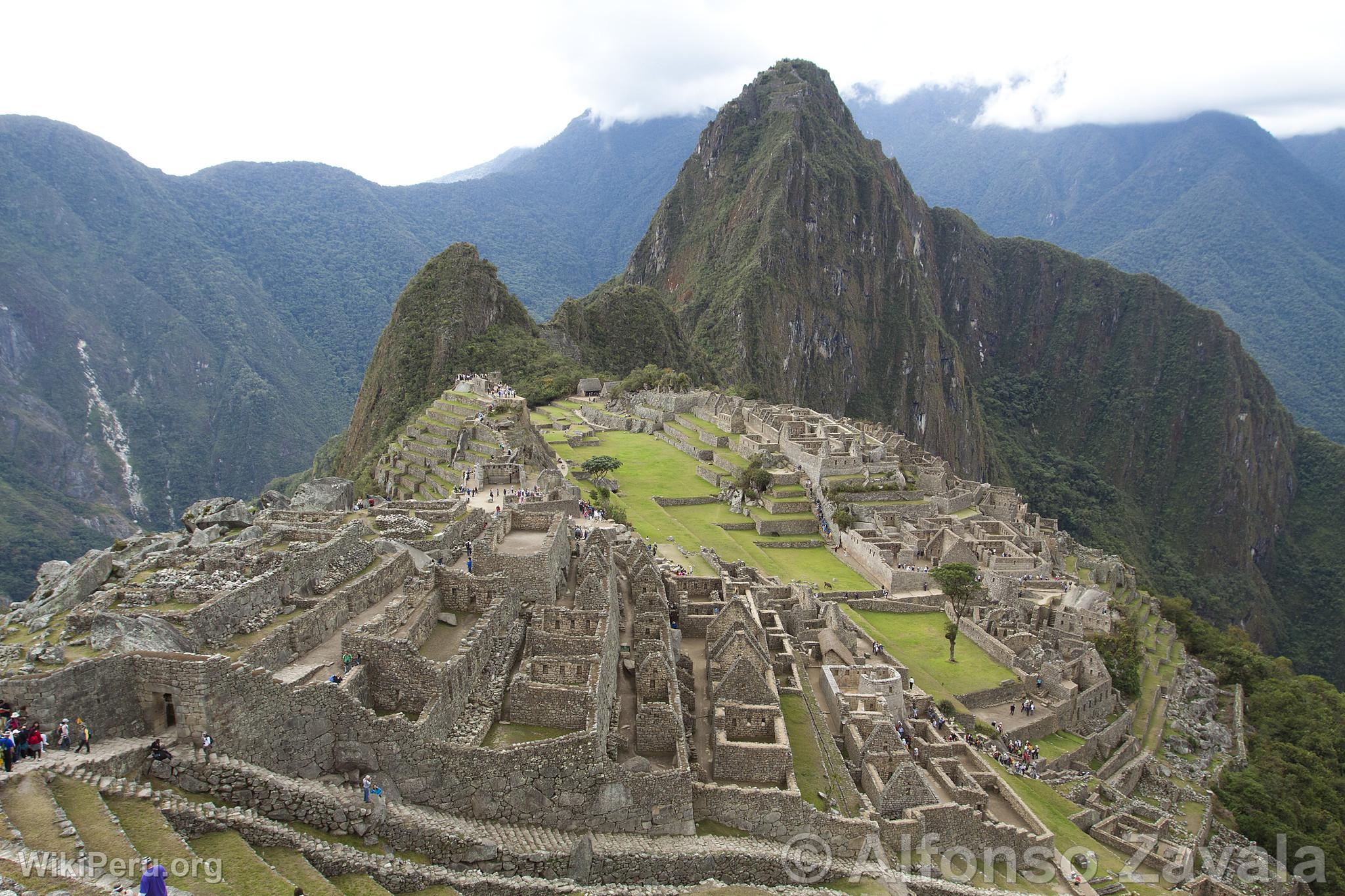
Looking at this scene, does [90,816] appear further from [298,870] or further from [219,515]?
[219,515]

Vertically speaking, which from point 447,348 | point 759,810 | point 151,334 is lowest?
point 759,810

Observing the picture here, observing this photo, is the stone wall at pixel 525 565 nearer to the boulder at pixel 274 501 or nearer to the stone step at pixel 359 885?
the stone step at pixel 359 885

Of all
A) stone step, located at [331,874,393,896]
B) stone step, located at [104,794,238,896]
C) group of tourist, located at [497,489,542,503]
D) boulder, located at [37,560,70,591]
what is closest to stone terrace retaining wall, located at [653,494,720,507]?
group of tourist, located at [497,489,542,503]

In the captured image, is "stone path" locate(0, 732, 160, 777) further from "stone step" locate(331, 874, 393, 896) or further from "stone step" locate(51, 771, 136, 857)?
"stone step" locate(331, 874, 393, 896)

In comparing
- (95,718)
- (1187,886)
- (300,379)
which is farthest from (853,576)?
(300,379)

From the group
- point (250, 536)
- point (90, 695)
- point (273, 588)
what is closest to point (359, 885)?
point (90, 695)

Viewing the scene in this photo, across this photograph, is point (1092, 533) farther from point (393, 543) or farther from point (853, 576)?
point (393, 543)
